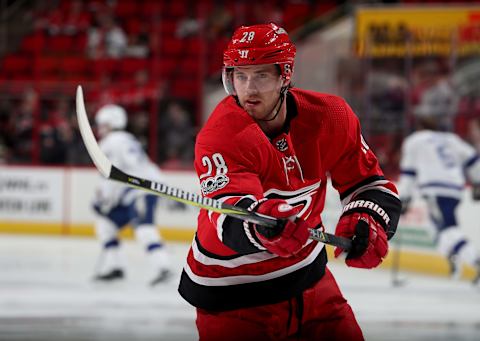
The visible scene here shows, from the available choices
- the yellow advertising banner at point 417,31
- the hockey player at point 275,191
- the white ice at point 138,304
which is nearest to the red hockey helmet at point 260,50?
the hockey player at point 275,191

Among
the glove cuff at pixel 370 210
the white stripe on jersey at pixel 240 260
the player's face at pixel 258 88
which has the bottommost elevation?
the white stripe on jersey at pixel 240 260

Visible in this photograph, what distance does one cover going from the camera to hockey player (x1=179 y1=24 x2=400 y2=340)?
7.81 feet

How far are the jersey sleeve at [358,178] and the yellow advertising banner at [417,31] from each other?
20.1 ft

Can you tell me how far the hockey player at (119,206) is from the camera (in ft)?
24.0

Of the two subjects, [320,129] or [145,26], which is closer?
[320,129]

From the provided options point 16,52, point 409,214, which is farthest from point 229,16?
point 409,214

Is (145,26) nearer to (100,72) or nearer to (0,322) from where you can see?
(100,72)

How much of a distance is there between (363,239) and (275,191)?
0.26 m

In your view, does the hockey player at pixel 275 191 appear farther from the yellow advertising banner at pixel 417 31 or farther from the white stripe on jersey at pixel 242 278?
the yellow advertising banner at pixel 417 31

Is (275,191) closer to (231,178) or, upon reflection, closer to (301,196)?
(301,196)

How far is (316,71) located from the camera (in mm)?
9797

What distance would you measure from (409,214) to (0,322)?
398 cm

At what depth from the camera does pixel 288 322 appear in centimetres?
255

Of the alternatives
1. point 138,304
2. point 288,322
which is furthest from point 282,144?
point 138,304
